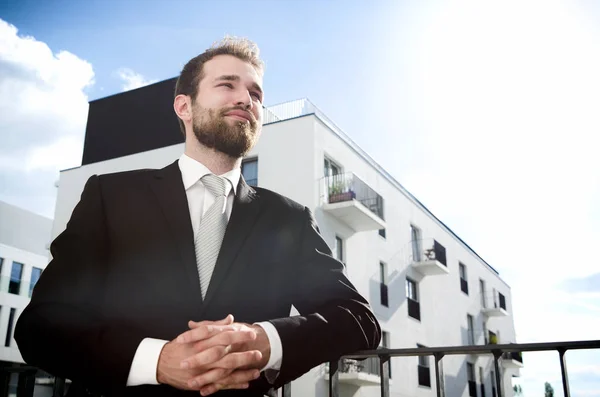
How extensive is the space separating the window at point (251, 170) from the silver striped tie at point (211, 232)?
830 centimetres

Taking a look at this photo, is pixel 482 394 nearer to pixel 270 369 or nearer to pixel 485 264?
pixel 485 264

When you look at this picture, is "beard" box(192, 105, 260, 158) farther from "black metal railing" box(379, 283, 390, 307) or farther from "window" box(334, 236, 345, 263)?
"black metal railing" box(379, 283, 390, 307)

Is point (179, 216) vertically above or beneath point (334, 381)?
above

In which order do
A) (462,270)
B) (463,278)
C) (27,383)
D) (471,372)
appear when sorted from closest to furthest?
(27,383), (471,372), (463,278), (462,270)

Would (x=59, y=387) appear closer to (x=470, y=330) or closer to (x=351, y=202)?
(x=351, y=202)

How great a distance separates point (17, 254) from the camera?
54.7 ft

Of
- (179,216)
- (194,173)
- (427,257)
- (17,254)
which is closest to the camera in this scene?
(179,216)

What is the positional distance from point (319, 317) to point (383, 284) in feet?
35.7

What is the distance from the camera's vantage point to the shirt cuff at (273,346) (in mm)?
1307

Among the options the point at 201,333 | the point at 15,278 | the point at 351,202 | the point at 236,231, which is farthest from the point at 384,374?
the point at 15,278

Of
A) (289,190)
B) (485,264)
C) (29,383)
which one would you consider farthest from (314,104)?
(485,264)

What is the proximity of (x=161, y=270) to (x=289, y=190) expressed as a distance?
843 cm

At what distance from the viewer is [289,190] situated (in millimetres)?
9891

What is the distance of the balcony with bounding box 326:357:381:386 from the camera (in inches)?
384
